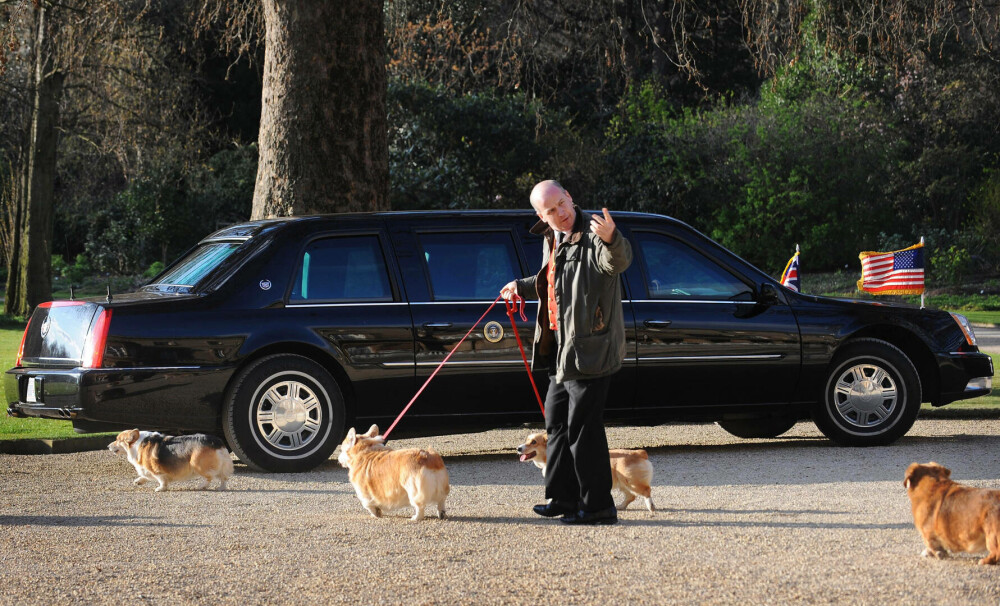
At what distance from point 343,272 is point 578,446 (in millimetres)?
2853

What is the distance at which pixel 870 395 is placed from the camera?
9477 millimetres

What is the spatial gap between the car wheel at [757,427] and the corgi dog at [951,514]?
4386 mm

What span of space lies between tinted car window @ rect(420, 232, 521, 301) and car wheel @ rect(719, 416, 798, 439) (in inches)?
105

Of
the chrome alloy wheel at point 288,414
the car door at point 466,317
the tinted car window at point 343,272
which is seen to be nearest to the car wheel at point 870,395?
the car door at point 466,317

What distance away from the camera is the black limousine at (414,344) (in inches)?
323

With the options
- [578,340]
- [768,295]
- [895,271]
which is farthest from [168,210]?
[578,340]

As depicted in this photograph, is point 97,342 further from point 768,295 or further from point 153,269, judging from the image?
point 153,269

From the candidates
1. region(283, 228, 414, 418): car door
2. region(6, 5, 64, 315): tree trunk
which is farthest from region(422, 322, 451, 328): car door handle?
region(6, 5, 64, 315): tree trunk

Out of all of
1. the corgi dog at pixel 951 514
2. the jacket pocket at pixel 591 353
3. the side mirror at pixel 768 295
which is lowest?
the corgi dog at pixel 951 514

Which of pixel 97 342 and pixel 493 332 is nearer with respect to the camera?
pixel 97 342

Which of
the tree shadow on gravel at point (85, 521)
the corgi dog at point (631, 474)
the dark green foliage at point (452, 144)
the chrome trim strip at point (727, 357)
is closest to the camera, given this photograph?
the tree shadow on gravel at point (85, 521)

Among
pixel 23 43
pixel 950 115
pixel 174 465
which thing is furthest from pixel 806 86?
pixel 174 465

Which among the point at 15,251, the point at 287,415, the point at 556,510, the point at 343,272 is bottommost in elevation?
the point at 556,510

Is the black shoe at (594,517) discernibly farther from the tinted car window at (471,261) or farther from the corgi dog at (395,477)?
the tinted car window at (471,261)
